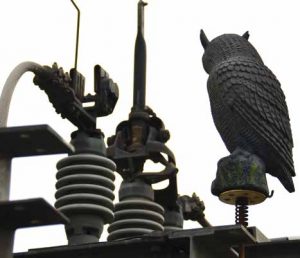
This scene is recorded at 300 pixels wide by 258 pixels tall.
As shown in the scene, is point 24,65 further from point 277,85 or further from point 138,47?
point 277,85

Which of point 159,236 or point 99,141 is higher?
point 99,141

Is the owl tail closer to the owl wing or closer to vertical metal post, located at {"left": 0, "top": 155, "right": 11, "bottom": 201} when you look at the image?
the owl wing

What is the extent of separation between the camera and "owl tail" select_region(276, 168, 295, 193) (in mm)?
18984

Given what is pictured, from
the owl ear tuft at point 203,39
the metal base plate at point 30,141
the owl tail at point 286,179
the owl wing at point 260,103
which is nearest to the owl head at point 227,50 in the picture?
the owl ear tuft at point 203,39

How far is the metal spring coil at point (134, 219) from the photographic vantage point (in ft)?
48.9

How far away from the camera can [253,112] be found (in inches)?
761

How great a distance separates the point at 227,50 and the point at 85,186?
8.39 meters

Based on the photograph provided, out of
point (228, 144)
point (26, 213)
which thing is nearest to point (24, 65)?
point (26, 213)

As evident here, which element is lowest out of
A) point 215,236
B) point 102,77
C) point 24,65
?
point 215,236

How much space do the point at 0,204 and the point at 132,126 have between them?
27.6ft

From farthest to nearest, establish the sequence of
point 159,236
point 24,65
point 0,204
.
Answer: point 159,236
point 24,65
point 0,204

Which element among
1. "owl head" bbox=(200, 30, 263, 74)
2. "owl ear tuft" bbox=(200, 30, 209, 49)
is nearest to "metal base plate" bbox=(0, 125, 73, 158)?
"owl head" bbox=(200, 30, 263, 74)

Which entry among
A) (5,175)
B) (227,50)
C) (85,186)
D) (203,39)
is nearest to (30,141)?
(5,175)

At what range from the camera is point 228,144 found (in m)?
19.5
